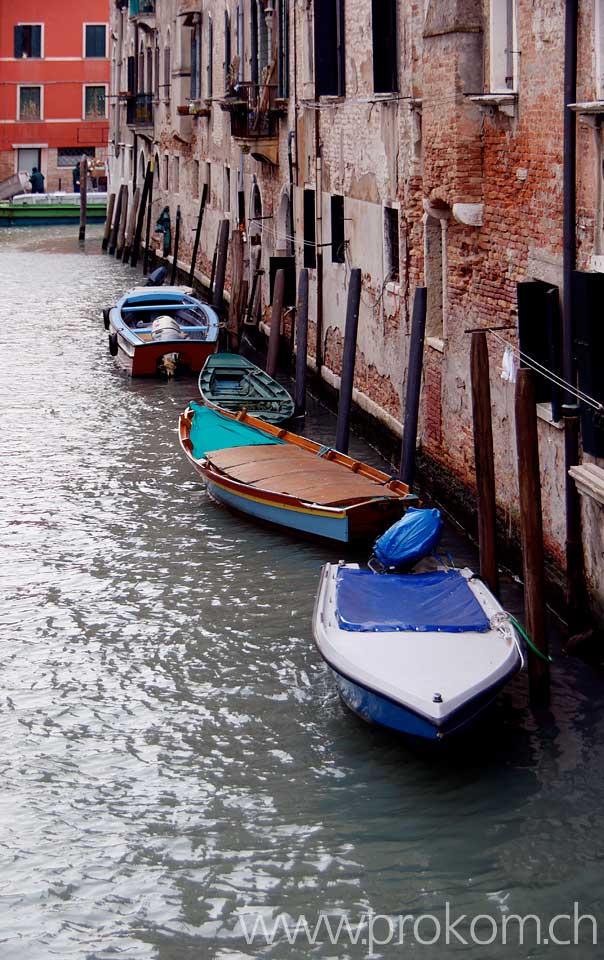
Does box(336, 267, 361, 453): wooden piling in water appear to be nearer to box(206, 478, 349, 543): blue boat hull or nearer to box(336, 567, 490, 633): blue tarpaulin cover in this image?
box(206, 478, 349, 543): blue boat hull

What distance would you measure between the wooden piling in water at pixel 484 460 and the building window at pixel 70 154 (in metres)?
35.9

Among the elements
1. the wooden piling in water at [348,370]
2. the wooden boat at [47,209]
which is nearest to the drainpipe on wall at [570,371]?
the wooden piling in water at [348,370]

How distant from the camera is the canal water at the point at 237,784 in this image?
5.15m

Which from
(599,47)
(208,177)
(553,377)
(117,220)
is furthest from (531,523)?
(117,220)

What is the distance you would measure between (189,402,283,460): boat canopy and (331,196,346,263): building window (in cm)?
231

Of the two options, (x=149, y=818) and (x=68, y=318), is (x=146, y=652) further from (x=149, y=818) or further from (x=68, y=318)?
(x=68, y=318)

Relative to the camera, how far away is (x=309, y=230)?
1504 cm

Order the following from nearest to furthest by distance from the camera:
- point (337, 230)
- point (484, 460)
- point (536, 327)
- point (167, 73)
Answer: point (484, 460)
point (536, 327)
point (337, 230)
point (167, 73)

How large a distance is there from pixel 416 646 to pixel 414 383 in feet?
12.0

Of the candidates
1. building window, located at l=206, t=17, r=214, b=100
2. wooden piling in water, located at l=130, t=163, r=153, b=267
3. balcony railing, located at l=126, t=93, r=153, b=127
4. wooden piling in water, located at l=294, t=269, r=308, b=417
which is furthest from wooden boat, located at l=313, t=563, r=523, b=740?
balcony railing, located at l=126, t=93, r=153, b=127

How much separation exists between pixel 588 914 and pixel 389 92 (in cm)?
754

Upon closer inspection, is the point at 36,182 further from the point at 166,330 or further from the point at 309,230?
the point at 309,230

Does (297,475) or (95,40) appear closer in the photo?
(297,475)

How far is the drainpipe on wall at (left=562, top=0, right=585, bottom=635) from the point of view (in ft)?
24.1
